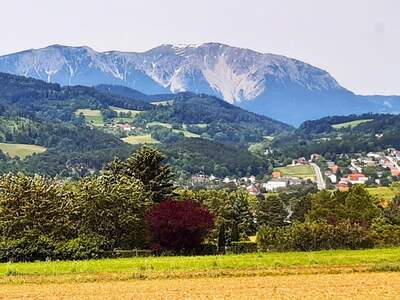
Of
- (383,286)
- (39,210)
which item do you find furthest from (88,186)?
(383,286)

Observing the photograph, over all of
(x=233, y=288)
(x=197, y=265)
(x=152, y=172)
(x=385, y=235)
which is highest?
(x=152, y=172)

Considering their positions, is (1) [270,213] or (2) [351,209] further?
(1) [270,213]

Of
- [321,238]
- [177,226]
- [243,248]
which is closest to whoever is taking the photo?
[177,226]

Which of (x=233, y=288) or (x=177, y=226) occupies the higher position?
(x=177, y=226)

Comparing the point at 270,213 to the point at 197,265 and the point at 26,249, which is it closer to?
the point at 26,249

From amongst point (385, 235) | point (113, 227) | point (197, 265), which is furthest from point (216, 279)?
point (385, 235)

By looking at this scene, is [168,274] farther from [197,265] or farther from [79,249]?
[79,249]

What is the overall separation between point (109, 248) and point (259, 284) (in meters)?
27.5

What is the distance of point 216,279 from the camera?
34.7 meters

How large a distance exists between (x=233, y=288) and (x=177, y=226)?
24.0 m

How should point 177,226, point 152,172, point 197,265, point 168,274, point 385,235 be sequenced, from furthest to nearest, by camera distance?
point 152,172, point 385,235, point 177,226, point 197,265, point 168,274

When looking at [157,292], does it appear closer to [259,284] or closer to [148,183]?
[259,284]

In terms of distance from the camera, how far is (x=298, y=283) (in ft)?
106

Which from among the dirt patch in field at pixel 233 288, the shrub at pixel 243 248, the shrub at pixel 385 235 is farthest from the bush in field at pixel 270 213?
the dirt patch in field at pixel 233 288
